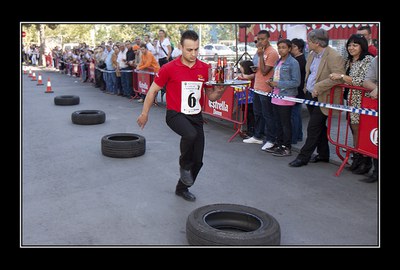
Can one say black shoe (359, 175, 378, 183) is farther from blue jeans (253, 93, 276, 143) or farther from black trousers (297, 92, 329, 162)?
blue jeans (253, 93, 276, 143)

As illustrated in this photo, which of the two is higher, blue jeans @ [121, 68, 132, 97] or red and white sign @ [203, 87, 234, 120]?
blue jeans @ [121, 68, 132, 97]

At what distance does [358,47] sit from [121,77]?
36.7 ft

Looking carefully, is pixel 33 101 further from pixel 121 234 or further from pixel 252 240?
pixel 252 240

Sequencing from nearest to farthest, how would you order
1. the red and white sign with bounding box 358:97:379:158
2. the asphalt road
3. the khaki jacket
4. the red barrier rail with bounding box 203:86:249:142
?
the asphalt road → the red and white sign with bounding box 358:97:379:158 → the khaki jacket → the red barrier rail with bounding box 203:86:249:142

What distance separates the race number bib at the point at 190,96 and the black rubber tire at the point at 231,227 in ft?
4.03

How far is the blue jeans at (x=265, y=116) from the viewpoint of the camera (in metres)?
7.43

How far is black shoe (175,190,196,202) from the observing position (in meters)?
5.10

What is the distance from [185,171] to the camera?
500 centimetres

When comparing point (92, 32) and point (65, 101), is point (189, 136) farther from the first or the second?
point (92, 32)

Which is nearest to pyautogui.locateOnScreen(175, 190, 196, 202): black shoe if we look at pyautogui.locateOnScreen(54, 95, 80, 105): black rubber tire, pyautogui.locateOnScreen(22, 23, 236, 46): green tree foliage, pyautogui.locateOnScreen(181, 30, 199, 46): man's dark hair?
pyautogui.locateOnScreen(181, 30, 199, 46): man's dark hair

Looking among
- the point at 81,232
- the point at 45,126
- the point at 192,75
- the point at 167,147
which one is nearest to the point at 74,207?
the point at 81,232

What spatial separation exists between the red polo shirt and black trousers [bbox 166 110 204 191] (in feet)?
0.27

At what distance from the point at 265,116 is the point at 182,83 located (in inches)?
120

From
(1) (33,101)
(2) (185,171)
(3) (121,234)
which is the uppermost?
(1) (33,101)
